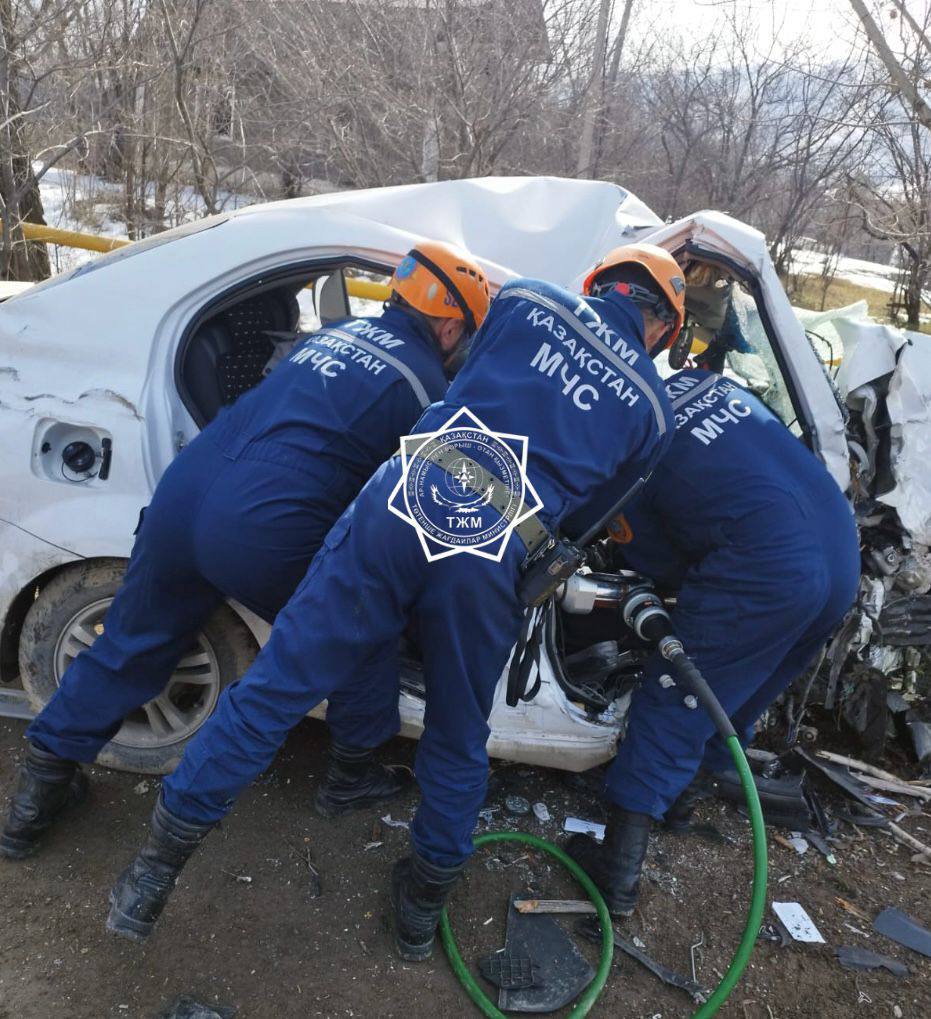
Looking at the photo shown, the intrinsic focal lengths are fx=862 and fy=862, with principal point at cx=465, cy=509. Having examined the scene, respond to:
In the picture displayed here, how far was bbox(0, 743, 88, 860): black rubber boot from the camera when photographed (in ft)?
8.11

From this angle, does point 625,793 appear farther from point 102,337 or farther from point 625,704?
point 102,337

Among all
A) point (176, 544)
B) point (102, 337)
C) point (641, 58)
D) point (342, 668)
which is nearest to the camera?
point (342, 668)

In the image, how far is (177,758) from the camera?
9.15ft

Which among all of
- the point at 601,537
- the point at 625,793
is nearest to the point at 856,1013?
the point at 625,793

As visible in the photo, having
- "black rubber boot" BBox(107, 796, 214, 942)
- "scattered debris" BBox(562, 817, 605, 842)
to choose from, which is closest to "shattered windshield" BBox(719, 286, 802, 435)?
"scattered debris" BBox(562, 817, 605, 842)

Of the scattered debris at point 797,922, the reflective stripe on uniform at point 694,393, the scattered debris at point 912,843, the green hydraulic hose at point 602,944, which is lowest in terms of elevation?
the scattered debris at point 912,843

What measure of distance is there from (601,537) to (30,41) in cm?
581

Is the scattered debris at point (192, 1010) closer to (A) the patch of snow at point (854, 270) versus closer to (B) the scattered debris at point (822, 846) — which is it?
(B) the scattered debris at point (822, 846)

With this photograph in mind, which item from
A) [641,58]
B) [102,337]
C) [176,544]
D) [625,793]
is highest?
[641,58]

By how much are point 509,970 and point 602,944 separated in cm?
30

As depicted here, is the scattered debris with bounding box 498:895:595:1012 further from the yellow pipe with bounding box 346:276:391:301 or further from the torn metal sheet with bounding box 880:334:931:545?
the yellow pipe with bounding box 346:276:391:301

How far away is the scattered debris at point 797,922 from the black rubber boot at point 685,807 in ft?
1.25

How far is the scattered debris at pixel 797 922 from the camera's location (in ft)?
8.60

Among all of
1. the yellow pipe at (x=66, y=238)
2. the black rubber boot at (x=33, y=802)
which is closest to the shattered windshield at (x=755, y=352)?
the black rubber boot at (x=33, y=802)
